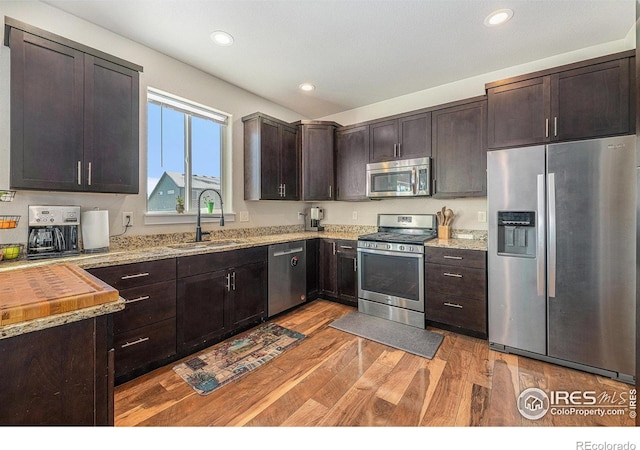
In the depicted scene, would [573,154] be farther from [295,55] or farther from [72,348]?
[72,348]

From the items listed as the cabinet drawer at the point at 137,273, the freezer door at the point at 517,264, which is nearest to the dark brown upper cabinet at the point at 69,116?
the cabinet drawer at the point at 137,273

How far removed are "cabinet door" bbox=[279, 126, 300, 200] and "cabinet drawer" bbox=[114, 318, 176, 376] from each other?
1.93m

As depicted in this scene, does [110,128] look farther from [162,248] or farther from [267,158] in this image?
[267,158]

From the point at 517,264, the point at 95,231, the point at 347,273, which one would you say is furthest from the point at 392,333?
the point at 95,231

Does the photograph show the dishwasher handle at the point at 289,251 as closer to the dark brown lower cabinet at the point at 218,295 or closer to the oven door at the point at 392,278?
the dark brown lower cabinet at the point at 218,295

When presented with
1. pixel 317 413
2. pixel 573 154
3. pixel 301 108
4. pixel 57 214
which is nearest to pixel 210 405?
pixel 317 413

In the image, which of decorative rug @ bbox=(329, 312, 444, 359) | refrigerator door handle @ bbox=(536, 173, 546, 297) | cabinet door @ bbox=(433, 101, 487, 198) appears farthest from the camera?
cabinet door @ bbox=(433, 101, 487, 198)

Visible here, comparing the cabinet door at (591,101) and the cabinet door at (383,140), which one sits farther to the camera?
the cabinet door at (383,140)

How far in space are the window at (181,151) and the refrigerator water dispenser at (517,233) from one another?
2920 millimetres

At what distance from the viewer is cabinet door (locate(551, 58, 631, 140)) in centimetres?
196

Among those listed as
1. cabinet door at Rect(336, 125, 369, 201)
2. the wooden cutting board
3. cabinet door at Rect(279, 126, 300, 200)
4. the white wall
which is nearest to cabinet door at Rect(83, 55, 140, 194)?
the white wall

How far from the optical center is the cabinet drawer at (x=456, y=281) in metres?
2.44

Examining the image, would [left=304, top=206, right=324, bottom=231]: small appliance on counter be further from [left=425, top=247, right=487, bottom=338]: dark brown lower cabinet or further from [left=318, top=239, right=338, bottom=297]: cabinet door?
[left=425, top=247, right=487, bottom=338]: dark brown lower cabinet

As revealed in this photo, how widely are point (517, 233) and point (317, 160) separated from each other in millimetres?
2406
